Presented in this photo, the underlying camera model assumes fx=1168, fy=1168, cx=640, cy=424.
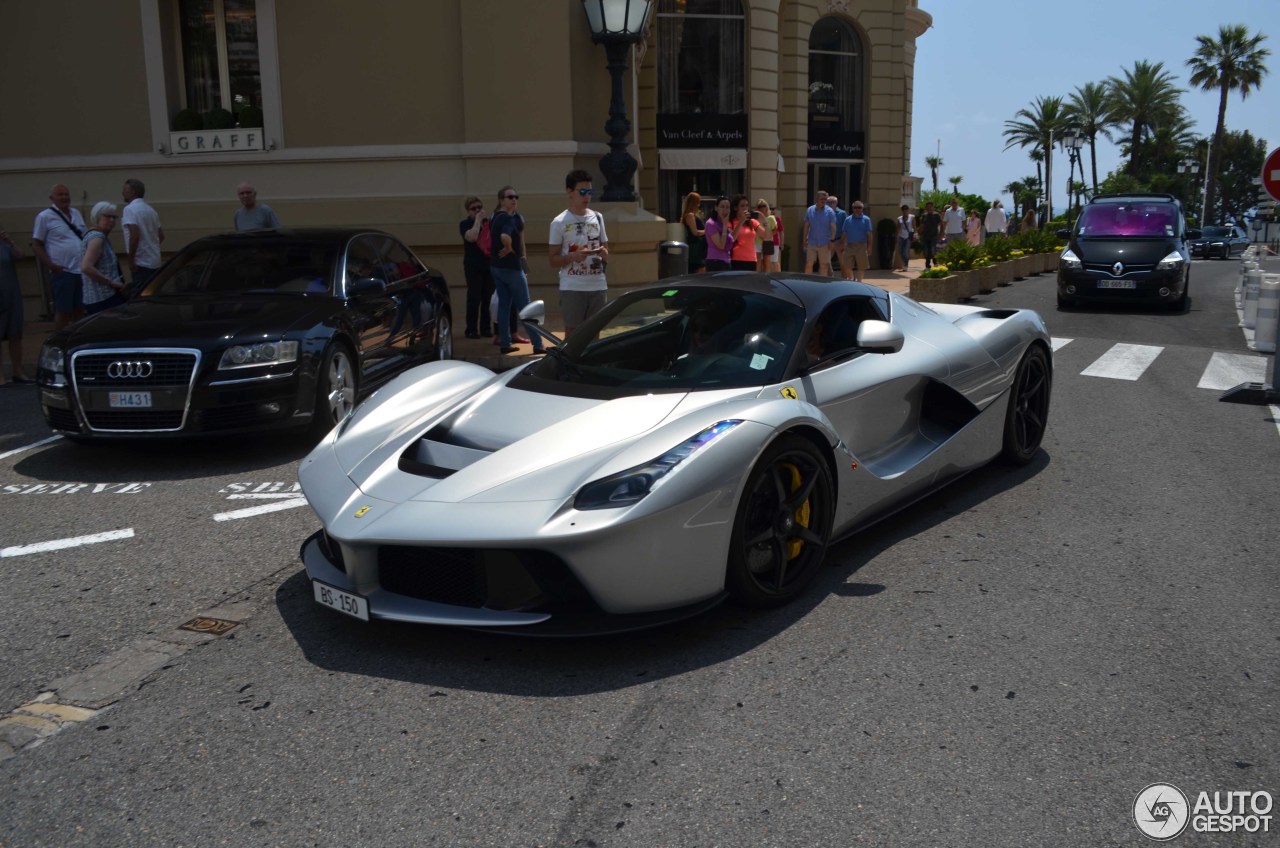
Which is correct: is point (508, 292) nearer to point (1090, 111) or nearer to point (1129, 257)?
point (1129, 257)

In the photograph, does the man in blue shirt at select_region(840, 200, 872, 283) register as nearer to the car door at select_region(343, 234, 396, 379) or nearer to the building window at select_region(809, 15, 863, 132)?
the building window at select_region(809, 15, 863, 132)

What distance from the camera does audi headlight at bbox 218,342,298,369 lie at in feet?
23.5

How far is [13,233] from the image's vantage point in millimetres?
16891

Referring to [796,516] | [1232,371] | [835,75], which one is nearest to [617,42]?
[1232,371]

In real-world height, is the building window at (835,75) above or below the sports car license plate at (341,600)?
above

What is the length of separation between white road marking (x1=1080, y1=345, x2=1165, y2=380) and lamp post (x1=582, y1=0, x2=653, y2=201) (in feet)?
20.3

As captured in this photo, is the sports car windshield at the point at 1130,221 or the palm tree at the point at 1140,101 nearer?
the sports car windshield at the point at 1130,221

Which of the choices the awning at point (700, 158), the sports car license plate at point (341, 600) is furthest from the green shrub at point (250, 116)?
the sports car license plate at point (341, 600)

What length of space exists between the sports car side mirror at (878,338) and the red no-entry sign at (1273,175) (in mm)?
7238

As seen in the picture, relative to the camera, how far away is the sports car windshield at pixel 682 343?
4922mm

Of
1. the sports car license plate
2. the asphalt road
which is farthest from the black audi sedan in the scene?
the sports car license plate

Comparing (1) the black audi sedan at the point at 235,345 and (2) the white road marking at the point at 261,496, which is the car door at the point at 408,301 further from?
(2) the white road marking at the point at 261,496

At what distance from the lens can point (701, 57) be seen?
26516 mm

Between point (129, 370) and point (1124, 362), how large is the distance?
9693 mm
